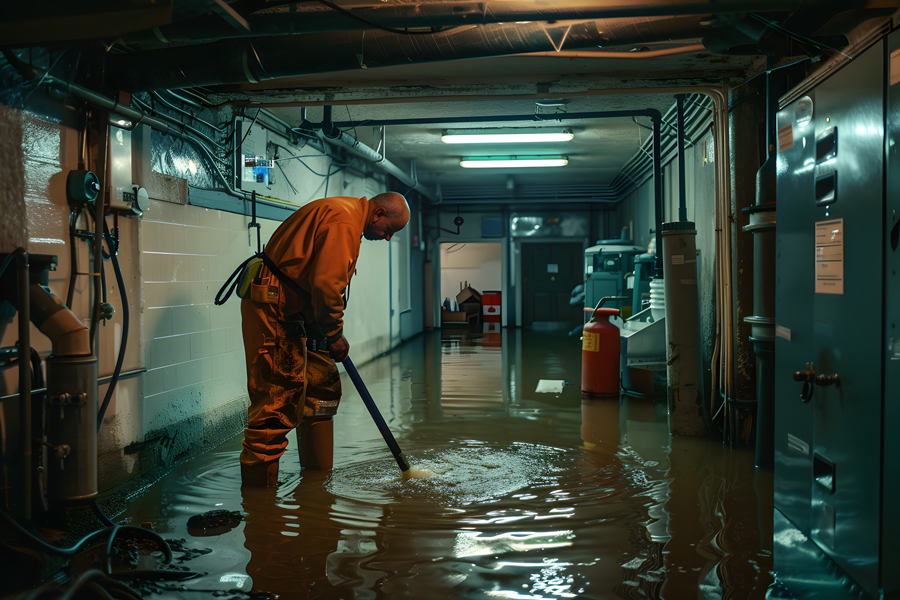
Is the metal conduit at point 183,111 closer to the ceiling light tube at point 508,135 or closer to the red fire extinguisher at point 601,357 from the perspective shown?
the ceiling light tube at point 508,135

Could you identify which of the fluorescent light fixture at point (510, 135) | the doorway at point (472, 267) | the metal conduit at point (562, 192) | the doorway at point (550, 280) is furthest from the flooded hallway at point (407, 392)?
the doorway at point (472, 267)

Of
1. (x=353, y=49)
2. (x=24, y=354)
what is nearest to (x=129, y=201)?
(x=24, y=354)

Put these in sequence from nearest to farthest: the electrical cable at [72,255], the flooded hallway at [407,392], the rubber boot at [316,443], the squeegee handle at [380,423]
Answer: the flooded hallway at [407,392], the electrical cable at [72,255], the squeegee handle at [380,423], the rubber boot at [316,443]

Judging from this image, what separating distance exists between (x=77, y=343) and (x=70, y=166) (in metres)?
1.04

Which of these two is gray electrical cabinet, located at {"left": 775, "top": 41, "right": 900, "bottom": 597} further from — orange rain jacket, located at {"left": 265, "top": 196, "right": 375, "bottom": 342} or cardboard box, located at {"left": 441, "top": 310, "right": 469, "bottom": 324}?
cardboard box, located at {"left": 441, "top": 310, "right": 469, "bottom": 324}

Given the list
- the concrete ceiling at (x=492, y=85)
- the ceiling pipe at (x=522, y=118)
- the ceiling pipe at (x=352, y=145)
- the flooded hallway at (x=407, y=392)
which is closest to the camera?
the flooded hallway at (x=407, y=392)

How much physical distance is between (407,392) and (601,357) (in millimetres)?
1737

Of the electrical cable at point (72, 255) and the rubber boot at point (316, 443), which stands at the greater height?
the electrical cable at point (72, 255)

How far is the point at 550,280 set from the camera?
1291 cm

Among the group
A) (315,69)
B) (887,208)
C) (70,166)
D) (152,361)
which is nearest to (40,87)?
(70,166)

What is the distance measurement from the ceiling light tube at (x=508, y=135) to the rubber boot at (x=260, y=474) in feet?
15.6

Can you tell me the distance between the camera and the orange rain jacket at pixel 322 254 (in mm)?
2859

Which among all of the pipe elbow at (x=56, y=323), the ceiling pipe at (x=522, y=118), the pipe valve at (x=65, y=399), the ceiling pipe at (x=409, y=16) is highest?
the ceiling pipe at (x=522, y=118)

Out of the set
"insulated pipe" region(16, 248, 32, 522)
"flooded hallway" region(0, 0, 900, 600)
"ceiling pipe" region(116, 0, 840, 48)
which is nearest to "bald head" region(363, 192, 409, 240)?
"flooded hallway" region(0, 0, 900, 600)
